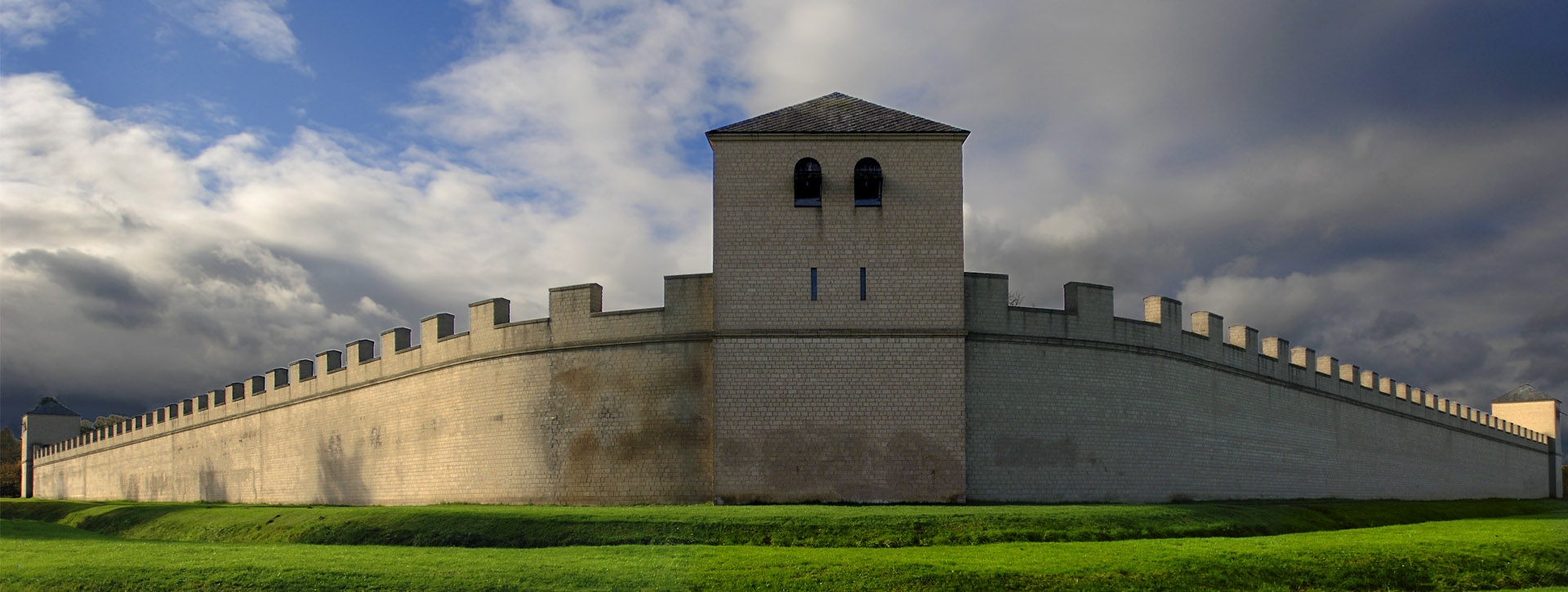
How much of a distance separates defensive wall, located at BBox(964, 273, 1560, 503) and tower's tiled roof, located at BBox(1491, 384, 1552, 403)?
1540 inches

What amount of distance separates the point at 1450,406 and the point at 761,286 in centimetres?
4190

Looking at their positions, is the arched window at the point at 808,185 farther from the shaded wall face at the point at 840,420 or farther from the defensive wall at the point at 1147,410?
the defensive wall at the point at 1147,410

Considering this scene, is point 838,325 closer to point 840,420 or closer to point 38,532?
point 840,420

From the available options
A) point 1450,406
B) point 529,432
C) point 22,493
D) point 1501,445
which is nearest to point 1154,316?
point 529,432

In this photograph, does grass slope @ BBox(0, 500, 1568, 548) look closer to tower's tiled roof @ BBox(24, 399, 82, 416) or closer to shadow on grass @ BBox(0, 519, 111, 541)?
shadow on grass @ BBox(0, 519, 111, 541)

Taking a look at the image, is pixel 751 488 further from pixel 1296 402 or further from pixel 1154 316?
pixel 1296 402

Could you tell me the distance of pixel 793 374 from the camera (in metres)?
28.9

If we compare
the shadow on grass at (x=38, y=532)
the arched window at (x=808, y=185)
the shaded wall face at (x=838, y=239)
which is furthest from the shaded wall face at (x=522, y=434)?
the shadow on grass at (x=38, y=532)

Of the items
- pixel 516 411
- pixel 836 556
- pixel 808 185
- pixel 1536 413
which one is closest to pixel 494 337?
pixel 516 411

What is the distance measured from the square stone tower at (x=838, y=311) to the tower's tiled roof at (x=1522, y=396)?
62.6m

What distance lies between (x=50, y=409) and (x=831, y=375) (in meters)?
83.1

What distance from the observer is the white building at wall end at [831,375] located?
2878 centimetres

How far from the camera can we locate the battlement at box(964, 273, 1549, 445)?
3020cm

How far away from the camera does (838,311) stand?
2928 cm
